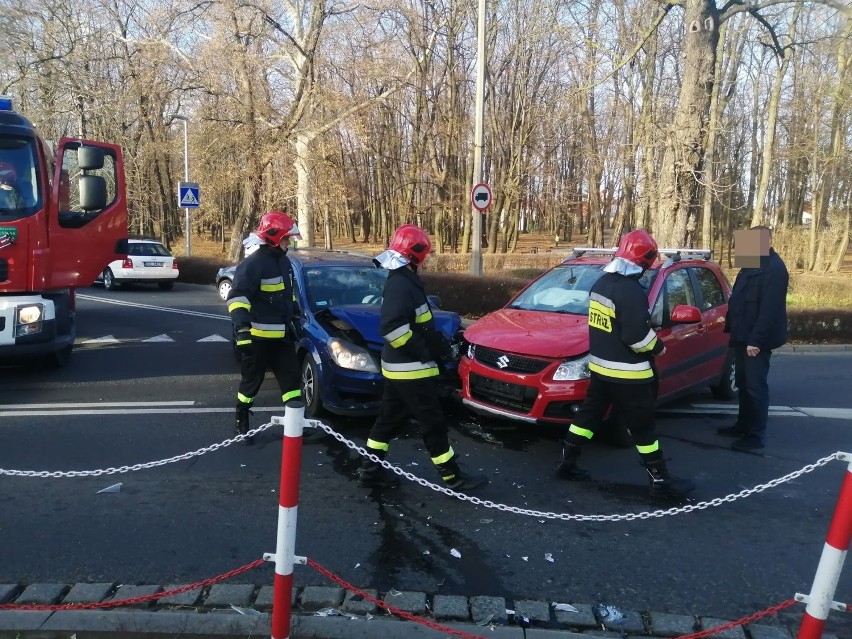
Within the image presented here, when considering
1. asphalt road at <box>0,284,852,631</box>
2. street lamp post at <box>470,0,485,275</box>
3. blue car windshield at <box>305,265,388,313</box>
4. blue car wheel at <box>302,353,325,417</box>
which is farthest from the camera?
street lamp post at <box>470,0,485,275</box>

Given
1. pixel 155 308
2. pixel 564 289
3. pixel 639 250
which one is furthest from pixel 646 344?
pixel 155 308

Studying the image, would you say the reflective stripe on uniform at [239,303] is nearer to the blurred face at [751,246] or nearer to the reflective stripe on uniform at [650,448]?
the reflective stripe on uniform at [650,448]

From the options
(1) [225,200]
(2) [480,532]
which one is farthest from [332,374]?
(1) [225,200]

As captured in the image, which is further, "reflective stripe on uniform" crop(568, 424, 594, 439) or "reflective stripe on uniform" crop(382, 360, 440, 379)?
"reflective stripe on uniform" crop(568, 424, 594, 439)

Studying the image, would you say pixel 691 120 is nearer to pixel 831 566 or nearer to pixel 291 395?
pixel 291 395

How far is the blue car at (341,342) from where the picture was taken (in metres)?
6.44

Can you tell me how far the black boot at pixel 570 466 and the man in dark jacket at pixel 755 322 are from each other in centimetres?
181

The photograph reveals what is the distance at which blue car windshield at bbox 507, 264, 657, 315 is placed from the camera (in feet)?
22.7

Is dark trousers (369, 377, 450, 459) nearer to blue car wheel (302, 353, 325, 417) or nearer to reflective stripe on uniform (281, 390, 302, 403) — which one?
reflective stripe on uniform (281, 390, 302, 403)

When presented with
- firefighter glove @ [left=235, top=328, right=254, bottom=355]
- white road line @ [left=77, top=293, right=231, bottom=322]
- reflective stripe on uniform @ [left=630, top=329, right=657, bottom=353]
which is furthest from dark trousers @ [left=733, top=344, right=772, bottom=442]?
white road line @ [left=77, top=293, right=231, bottom=322]

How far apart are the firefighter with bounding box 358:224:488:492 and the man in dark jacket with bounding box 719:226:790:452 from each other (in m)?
2.92

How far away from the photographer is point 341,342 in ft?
21.5

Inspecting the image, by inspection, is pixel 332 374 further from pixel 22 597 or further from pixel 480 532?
pixel 22 597

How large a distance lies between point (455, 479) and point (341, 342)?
209 centimetres
